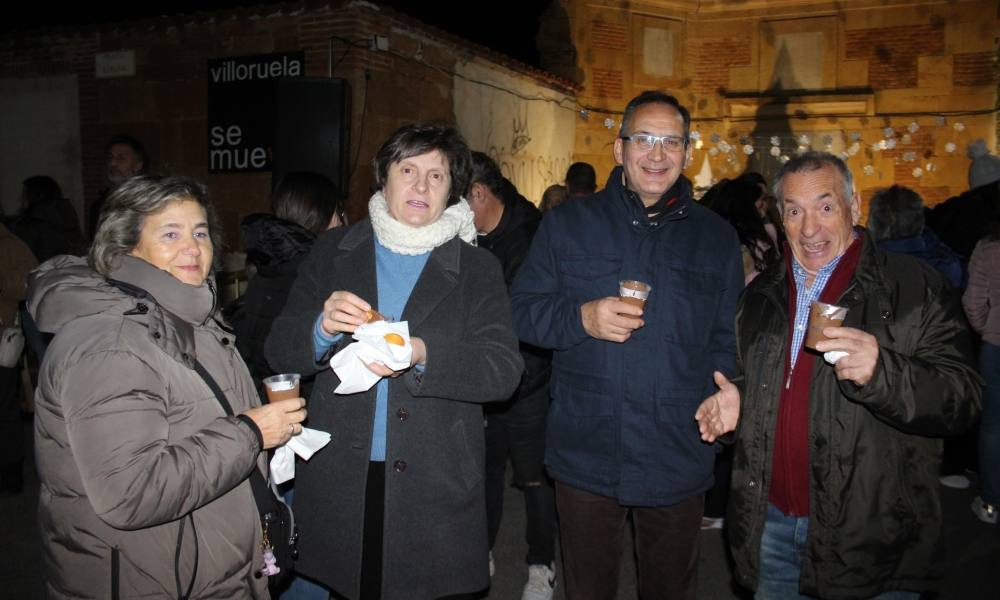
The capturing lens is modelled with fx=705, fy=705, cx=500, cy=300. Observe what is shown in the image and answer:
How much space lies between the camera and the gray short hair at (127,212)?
224cm

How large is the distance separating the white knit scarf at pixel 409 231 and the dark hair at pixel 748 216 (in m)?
2.56

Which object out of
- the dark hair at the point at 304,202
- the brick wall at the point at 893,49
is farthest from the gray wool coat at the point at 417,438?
the brick wall at the point at 893,49

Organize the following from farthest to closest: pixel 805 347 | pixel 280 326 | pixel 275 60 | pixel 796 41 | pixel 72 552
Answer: pixel 796 41
pixel 275 60
pixel 280 326
pixel 805 347
pixel 72 552

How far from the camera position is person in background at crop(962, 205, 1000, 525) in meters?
4.99

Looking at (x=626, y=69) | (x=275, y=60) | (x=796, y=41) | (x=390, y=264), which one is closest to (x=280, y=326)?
(x=390, y=264)

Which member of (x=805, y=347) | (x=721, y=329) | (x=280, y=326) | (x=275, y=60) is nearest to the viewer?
(x=805, y=347)

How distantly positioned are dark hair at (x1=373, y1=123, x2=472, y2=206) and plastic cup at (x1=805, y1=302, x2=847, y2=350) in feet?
4.59

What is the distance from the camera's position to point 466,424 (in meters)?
2.63

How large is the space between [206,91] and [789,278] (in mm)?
9097

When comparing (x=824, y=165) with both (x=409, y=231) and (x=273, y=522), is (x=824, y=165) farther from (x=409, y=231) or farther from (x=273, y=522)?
(x=273, y=522)

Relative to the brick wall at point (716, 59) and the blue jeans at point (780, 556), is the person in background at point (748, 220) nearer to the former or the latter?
the blue jeans at point (780, 556)

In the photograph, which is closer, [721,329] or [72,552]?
[72,552]

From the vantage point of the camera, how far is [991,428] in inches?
199

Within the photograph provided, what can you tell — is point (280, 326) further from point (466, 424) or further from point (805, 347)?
point (805, 347)
